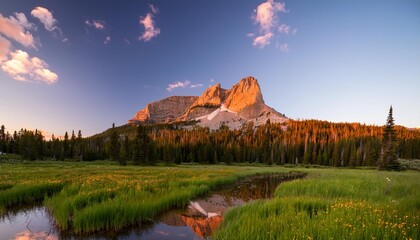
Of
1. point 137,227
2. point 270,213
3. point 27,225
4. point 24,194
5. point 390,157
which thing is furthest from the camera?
point 390,157

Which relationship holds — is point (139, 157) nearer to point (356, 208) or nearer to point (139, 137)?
point (139, 137)

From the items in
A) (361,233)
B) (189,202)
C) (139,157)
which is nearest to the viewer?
(361,233)

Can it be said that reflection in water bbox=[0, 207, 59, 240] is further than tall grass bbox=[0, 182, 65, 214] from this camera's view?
No

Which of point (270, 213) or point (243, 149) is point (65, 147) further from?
point (270, 213)

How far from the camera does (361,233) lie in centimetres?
616

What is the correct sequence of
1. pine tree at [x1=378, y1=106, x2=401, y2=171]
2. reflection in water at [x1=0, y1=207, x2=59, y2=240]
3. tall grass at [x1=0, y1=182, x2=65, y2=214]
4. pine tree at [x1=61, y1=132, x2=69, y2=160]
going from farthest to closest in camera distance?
1. pine tree at [x1=61, y1=132, x2=69, y2=160]
2. pine tree at [x1=378, y1=106, x2=401, y2=171]
3. tall grass at [x1=0, y1=182, x2=65, y2=214]
4. reflection in water at [x1=0, y1=207, x2=59, y2=240]

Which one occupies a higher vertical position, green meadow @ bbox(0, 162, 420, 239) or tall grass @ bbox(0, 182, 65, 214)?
green meadow @ bbox(0, 162, 420, 239)

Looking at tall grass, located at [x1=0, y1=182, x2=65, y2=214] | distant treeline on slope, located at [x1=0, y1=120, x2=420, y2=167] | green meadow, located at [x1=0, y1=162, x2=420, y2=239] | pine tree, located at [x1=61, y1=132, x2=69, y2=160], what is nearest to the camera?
green meadow, located at [x1=0, y1=162, x2=420, y2=239]

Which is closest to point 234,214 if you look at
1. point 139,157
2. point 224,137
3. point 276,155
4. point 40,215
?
point 40,215

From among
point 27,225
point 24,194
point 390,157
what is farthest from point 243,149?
point 27,225

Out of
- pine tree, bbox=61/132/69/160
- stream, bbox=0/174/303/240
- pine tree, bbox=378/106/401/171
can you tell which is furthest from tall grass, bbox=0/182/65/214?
pine tree, bbox=61/132/69/160

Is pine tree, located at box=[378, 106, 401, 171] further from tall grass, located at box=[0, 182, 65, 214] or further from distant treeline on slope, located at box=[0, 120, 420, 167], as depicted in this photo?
tall grass, located at box=[0, 182, 65, 214]

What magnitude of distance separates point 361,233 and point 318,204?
458 cm

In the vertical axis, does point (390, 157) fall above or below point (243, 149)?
above
